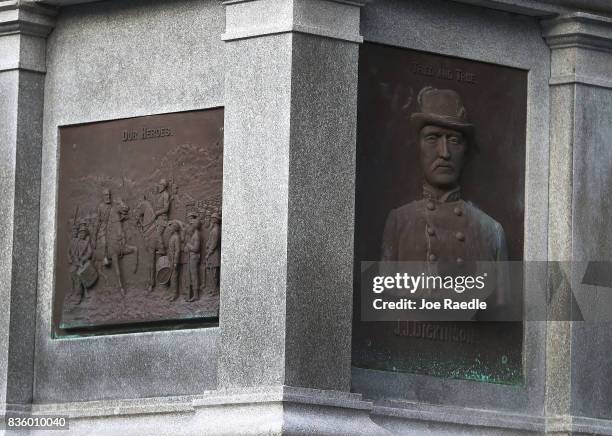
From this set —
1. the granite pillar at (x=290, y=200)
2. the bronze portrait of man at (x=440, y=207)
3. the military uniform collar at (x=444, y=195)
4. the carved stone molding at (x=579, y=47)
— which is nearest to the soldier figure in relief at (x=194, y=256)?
the granite pillar at (x=290, y=200)

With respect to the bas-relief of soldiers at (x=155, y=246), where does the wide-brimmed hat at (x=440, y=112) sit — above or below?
above

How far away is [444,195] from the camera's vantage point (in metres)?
25.9

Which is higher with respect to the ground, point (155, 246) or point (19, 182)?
point (19, 182)

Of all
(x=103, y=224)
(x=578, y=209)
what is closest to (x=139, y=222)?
(x=103, y=224)

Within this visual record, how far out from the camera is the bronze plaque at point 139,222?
25656 millimetres

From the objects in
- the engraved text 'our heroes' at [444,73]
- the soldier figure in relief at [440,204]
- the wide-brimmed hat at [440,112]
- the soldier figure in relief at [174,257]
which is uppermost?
the engraved text 'our heroes' at [444,73]

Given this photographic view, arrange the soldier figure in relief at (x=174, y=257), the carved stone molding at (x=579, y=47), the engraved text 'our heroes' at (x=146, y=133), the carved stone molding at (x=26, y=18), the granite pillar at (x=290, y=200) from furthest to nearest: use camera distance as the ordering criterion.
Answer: the carved stone molding at (x=26, y=18), the carved stone molding at (x=579, y=47), the engraved text 'our heroes' at (x=146, y=133), the soldier figure in relief at (x=174, y=257), the granite pillar at (x=290, y=200)

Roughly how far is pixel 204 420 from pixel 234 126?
2.90 meters

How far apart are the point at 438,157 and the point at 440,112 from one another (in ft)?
1.52

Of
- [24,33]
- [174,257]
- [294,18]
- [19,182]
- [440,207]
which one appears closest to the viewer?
[294,18]

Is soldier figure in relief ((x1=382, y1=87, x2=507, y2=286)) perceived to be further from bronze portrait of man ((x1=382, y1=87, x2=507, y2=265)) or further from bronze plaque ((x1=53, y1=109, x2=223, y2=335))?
bronze plaque ((x1=53, y1=109, x2=223, y2=335))

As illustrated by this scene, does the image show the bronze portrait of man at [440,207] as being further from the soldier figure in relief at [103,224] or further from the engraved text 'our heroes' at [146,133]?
the soldier figure in relief at [103,224]

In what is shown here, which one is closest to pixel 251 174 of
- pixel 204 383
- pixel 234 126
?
pixel 234 126

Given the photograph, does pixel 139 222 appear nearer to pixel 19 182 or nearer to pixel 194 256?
pixel 194 256
